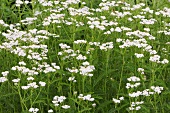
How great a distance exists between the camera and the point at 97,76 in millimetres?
3859

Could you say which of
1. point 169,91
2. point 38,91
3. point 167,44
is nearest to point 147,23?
point 167,44

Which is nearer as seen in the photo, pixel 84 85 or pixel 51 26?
pixel 84 85

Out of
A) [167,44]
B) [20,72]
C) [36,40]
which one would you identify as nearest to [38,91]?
[20,72]

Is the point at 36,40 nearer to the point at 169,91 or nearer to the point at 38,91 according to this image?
the point at 38,91

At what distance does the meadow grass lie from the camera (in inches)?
135

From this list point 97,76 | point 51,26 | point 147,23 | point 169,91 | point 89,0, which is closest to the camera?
point 169,91

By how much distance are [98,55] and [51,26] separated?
69 centimetres

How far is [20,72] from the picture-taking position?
11.8 feet

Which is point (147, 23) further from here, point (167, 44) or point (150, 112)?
point (150, 112)

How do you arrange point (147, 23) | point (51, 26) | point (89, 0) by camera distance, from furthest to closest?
point (89, 0) → point (51, 26) → point (147, 23)

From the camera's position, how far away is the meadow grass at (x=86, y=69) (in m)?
3.43

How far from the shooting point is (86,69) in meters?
3.48

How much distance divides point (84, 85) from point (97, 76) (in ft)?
0.93

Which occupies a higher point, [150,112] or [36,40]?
[36,40]
